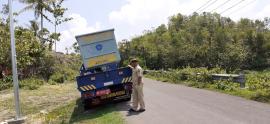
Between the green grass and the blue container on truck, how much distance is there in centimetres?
54

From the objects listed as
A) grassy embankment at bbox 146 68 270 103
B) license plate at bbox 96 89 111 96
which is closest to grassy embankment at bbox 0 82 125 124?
license plate at bbox 96 89 111 96

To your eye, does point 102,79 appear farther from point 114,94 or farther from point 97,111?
point 97,111

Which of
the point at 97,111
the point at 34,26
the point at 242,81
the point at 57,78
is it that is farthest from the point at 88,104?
the point at 34,26

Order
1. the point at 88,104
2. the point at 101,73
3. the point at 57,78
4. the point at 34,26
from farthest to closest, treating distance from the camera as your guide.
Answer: the point at 34,26 < the point at 57,78 < the point at 88,104 < the point at 101,73

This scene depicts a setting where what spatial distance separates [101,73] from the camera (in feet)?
55.5

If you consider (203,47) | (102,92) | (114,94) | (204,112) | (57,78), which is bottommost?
(204,112)

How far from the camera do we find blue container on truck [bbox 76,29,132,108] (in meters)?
16.8

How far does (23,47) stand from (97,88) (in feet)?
69.6

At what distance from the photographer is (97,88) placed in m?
16.8

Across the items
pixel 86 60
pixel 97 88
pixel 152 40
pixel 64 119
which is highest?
pixel 152 40

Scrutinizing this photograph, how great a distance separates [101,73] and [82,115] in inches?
69.9

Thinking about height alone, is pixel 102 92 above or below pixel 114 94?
above

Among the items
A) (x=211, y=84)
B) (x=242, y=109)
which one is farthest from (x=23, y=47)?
(x=242, y=109)

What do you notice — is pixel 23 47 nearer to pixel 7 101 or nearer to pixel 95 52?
pixel 7 101
